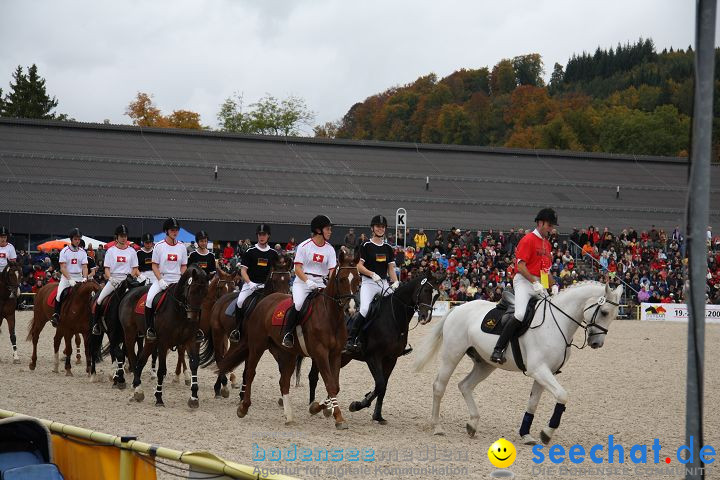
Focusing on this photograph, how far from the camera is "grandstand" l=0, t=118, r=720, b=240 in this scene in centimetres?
4484

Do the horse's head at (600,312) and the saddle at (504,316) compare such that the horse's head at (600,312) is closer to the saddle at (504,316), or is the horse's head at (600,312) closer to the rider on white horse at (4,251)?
the saddle at (504,316)

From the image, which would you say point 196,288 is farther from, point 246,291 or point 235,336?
point 246,291

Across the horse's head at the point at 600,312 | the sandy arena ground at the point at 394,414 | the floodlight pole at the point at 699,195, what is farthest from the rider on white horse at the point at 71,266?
the floodlight pole at the point at 699,195

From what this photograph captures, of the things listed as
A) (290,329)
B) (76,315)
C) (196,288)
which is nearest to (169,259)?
(196,288)

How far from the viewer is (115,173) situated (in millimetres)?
49062

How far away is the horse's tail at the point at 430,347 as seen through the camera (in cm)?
1315

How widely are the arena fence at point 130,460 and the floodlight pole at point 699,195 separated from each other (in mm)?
2419

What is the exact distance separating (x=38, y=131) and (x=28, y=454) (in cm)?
4855

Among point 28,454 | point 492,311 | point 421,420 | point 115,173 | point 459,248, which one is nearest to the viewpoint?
point 28,454

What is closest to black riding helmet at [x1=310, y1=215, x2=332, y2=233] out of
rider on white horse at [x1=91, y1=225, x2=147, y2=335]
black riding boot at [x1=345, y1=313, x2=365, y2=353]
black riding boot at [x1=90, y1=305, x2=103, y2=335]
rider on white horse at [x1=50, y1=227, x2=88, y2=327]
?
black riding boot at [x1=345, y1=313, x2=365, y2=353]

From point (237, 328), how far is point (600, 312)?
575 cm

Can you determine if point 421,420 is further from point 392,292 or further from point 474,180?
point 474,180

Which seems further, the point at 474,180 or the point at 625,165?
the point at 625,165

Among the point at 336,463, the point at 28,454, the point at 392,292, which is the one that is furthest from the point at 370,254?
the point at 28,454
